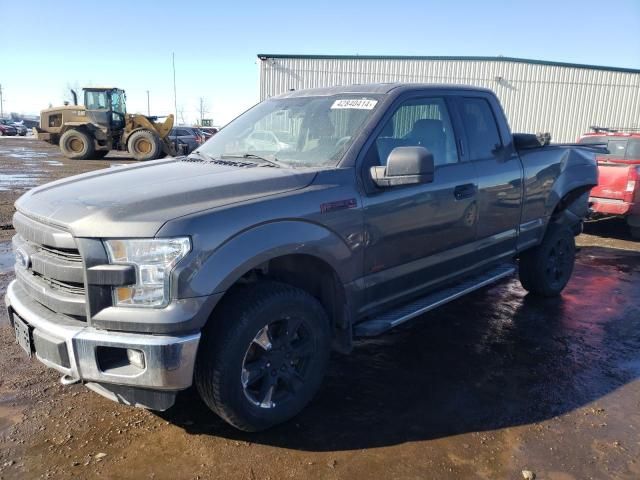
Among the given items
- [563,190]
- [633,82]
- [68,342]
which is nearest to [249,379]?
[68,342]

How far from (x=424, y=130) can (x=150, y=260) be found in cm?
241

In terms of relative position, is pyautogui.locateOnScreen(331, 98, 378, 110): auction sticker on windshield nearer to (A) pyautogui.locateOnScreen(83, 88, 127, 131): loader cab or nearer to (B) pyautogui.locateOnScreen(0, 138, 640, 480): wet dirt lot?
(B) pyautogui.locateOnScreen(0, 138, 640, 480): wet dirt lot

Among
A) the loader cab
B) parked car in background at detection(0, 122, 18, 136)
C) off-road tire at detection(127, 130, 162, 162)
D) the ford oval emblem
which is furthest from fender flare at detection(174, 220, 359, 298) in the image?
parked car in background at detection(0, 122, 18, 136)

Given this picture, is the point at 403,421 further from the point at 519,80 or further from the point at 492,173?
the point at 519,80

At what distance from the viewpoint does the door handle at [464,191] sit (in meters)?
3.92

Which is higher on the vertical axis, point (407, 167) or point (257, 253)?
point (407, 167)

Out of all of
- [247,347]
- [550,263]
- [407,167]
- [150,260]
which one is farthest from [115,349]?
[550,263]

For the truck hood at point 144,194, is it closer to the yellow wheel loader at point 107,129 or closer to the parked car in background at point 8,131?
the yellow wheel loader at point 107,129

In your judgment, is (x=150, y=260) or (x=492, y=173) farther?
(x=492, y=173)

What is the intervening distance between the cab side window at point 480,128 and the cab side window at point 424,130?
239 mm

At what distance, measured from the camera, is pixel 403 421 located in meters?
3.14

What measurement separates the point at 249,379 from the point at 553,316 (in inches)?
135

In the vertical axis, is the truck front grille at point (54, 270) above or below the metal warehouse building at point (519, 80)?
below

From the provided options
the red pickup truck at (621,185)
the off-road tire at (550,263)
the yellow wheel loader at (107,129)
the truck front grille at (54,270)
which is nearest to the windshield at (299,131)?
the truck front grille at (54,270)
